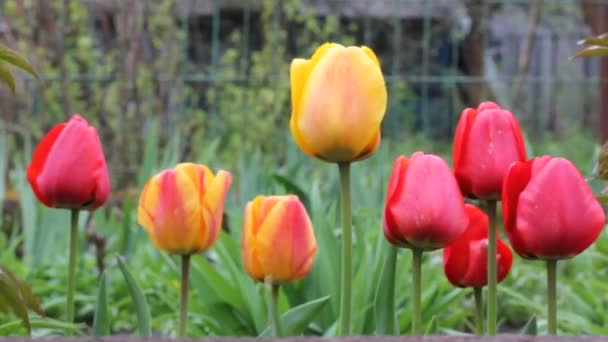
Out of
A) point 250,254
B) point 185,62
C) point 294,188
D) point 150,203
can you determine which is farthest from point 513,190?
point 185,62

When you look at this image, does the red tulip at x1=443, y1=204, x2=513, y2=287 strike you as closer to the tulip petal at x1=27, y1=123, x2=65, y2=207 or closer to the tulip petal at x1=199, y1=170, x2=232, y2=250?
the tulip petal at x1=199, y1=170, x2=232, y2=250

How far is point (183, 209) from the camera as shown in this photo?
1.15 meters

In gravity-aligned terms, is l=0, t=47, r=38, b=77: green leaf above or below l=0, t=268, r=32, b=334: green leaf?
above

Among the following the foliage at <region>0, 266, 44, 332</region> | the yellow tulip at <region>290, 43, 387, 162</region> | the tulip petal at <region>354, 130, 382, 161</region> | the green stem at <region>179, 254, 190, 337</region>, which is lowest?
the green stem at <region>179, 254, 190, 337</region>

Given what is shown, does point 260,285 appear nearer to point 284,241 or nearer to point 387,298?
point 387,298

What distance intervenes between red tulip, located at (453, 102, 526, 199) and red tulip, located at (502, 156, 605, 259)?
0.23 ft

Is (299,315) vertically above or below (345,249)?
below

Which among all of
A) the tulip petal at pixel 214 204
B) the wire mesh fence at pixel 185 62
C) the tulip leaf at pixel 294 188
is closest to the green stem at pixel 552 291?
the tulip petal at pixel 214 204

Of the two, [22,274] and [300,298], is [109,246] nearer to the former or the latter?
[22,274]

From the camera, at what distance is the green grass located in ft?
6.25

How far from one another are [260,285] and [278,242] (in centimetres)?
94

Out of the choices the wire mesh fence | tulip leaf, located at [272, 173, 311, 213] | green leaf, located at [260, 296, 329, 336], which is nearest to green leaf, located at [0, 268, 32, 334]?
green leaf, located at [260, 296, 329, 336]

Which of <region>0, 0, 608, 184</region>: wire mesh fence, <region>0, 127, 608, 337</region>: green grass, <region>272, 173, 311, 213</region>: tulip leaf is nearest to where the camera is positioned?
<region>0, 127, 608, 337</region>: green grass

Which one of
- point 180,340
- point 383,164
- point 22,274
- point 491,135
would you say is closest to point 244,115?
point 383,164
